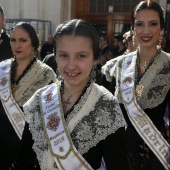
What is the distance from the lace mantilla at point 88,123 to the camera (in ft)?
3.94

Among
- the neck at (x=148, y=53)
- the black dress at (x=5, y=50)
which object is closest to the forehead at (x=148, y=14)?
the neck at (x=148, y=53)

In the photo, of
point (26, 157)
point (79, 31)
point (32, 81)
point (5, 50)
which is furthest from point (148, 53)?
point (5, 50)

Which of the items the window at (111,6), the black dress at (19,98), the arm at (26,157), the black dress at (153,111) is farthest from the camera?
the window at (111,6)

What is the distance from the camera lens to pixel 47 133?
129 centimetres

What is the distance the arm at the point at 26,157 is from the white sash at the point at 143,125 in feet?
2.66

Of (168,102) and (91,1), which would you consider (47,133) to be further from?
(91,1)

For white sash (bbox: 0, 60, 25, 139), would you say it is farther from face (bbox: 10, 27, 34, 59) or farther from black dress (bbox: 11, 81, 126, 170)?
black dress (bbox: 11, 81, 126, 170)

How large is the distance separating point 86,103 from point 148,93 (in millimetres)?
746

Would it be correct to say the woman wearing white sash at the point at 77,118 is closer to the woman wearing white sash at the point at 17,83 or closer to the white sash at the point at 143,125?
the white sash at the point at 143,125

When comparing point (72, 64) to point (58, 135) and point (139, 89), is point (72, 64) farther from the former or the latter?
point (139, 89)

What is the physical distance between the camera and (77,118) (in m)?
1.24

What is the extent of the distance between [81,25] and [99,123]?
1.22 ft

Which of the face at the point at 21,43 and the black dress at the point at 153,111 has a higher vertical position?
the face at the point at 21,43

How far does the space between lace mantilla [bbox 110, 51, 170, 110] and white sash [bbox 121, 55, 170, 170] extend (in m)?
0.04
